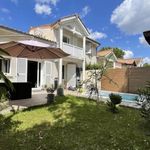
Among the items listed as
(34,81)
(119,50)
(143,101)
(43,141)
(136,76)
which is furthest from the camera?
(119,50)

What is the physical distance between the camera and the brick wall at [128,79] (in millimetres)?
26953

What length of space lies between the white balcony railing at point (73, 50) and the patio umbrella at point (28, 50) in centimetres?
1410

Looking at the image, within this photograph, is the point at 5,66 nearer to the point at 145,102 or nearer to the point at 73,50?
the point at 73,50

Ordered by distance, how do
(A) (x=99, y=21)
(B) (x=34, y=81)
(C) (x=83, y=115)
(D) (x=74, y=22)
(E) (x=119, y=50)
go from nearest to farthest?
(C) (x=83, y=115) < (B) (x=34, y=81) < (D) (x=74, y=22) < (A) (x=99, y=21) < (E) (x=119, y=50)

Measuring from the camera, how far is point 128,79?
28.6 m

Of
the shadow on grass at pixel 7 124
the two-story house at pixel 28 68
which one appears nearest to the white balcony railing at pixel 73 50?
the two-story house at pixel 28 68

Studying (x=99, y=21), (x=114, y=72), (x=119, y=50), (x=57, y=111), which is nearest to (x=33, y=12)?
(x=99, y=21)

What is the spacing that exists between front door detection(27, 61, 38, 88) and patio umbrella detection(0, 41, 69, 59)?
934cm

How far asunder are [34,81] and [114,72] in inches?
485

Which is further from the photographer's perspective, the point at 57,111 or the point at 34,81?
the point at 34,81

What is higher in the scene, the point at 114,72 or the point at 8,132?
the point at 114,72

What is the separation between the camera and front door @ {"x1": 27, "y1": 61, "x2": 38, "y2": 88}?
72.8ft

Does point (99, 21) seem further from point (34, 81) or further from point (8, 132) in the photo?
Result: point (8, 132)

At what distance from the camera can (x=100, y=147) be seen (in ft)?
22.0
